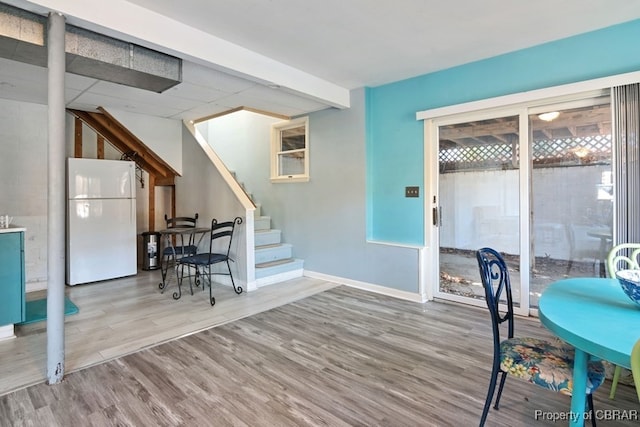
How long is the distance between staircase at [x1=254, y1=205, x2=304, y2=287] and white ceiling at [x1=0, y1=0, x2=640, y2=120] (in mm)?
2150

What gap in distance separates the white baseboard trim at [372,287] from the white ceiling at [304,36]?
246 cm

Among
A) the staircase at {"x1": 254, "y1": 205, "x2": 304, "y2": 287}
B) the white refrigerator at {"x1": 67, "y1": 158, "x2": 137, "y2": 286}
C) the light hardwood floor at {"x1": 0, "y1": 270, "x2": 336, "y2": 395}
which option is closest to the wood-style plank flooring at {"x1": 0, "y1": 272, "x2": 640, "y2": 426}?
the light hardwood floor at {"x1": 0, "y1": 270, "x2": 336, "y2": 395}

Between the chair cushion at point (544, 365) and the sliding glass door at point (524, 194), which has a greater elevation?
the sliding glass door at point (524, 194)

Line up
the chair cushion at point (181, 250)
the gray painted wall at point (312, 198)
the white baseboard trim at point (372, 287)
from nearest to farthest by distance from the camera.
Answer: the white baseboard trim at point (372, 287), the gray painted wall at point (312, 198), the chair cushion at point (181, 250)

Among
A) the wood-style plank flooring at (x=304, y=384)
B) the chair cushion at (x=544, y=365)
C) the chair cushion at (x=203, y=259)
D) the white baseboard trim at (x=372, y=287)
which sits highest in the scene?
the chair cushion at (x=203, y=259)

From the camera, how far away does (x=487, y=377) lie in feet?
7.57

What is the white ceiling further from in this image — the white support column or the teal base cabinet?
the teal base cabinet

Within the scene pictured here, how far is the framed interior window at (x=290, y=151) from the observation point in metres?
5.27

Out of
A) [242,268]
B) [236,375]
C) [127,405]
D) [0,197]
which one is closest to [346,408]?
[236,375]

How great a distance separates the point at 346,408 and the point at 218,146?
594 cm

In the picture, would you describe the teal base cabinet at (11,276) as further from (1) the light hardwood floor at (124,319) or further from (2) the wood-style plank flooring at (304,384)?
(2) the wood-style plank flooring at (304,384)

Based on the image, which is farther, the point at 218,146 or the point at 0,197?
the point at 218,146

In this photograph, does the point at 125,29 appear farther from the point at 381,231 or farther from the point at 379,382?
the point at 381,231

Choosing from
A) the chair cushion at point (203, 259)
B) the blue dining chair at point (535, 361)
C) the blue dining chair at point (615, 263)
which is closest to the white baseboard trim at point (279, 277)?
the chair cushion at point (203, 259)
